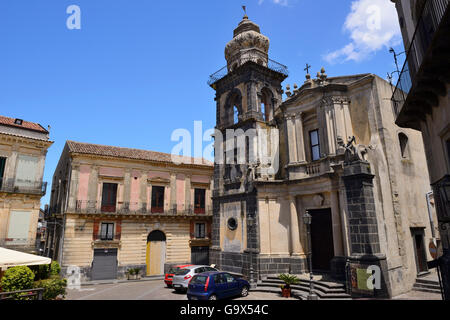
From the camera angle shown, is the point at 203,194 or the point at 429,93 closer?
the point at 429,93

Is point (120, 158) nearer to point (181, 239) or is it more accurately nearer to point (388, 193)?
point (181, 239)

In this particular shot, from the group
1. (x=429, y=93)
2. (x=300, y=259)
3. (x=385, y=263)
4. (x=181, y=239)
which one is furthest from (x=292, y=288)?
(x=181, y=239)

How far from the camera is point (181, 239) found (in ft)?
91.7

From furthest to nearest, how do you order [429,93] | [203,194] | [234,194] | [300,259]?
[203,194] → [234,194] → [300,259] → [429,93]

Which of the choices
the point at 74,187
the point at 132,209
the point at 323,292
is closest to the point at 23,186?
the point at 74,187

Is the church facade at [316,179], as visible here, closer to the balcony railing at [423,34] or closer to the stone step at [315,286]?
the stone step at [315,286]

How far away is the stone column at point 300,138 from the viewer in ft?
60.8

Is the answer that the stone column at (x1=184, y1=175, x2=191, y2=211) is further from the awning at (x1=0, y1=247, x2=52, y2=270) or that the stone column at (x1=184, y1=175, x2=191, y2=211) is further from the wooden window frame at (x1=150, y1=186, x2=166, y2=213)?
the awning at (x1=0, y1=247, x2=52, y2=270)

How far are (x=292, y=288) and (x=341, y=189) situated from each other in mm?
5789

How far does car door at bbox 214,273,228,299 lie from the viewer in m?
13.0

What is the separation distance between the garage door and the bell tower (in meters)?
9.04

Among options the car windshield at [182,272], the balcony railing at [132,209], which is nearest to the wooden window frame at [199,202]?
the balcony railing at [132,209]

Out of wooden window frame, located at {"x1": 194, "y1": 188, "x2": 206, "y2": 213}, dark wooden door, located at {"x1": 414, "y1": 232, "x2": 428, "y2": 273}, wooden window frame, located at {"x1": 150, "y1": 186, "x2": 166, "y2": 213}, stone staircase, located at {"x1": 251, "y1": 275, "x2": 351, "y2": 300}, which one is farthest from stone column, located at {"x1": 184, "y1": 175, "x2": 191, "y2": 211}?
dark wooden door, located at {"x1": 414, "y1": 232, "x2": 428, "y2": 273}

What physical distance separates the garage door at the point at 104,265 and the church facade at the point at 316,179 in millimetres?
9194
